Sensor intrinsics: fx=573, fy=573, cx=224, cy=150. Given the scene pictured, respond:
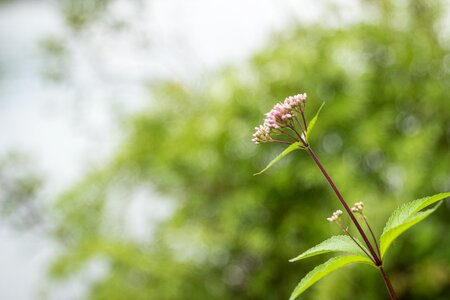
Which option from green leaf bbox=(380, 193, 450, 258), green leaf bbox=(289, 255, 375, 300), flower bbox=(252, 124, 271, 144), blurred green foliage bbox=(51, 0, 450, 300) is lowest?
green leaf bbox=(289, 255, 375, 300)

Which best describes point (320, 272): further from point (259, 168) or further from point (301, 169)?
point (259, 168)

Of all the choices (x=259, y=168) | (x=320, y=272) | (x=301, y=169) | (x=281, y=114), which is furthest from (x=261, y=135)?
(x=259, y=168)

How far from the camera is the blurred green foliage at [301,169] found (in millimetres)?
1594

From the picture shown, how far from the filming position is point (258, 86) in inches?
72.6

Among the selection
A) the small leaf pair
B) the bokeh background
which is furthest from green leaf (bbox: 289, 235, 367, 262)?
the bokeh background

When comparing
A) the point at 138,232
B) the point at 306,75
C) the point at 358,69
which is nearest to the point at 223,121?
the point at 306,75

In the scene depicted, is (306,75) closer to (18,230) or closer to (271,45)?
(271,45)

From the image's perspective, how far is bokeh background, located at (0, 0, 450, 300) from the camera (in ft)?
5.30

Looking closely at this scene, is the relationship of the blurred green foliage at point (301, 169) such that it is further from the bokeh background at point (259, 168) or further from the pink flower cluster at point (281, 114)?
the pink flower cluster at point (281, 114)

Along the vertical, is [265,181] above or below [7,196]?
below

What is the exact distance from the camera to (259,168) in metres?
1.77

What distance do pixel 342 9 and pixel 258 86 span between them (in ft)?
1.50

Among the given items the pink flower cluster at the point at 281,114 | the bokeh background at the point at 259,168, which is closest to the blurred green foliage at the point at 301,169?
the bokeh background at the point at 259,168

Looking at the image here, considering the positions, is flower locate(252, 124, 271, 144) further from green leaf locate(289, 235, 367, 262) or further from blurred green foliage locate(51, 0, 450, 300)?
blurred green foliage locate(51, 0, 450, 300)
